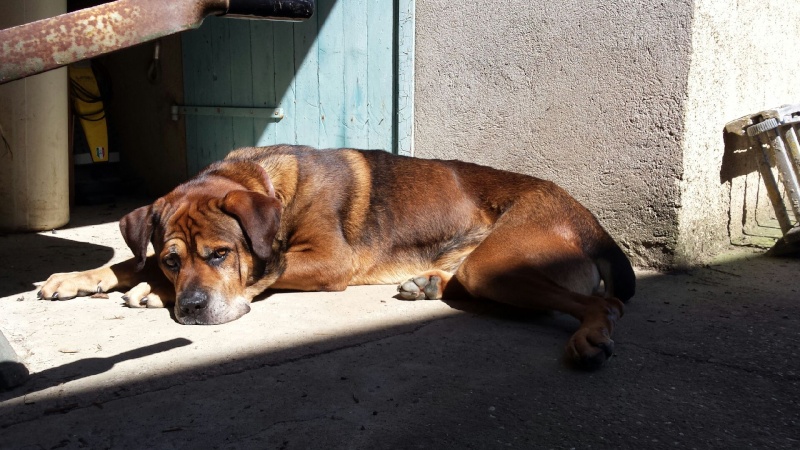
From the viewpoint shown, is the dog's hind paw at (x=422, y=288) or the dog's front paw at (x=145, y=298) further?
the dog's hind paw at (x=422, y=288)

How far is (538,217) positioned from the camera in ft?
12.7

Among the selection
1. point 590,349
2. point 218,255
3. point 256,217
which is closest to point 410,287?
point 256,217

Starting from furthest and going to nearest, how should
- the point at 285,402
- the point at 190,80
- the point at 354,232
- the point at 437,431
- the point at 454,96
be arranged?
the point at 190,80 < the point at 454,96 < the point at 354,232 < the point at 285,402 < the point at 437,431

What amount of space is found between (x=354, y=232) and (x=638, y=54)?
6.36 ft

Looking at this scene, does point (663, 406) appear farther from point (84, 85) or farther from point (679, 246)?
point (84, 85)

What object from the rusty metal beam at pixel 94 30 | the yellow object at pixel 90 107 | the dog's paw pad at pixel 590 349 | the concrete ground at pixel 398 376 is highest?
the rusty metal beam at pixel 94 30

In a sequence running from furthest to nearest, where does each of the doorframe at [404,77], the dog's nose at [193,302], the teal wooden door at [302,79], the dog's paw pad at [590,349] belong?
the teal wooden door at [302,79] < the doorframe at [404,77] < the dog's nose at [193,302] < the dog's paw pad at [590,349]

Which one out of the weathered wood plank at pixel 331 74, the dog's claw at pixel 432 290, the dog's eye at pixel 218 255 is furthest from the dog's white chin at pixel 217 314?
the weathered wood plank at pixel 331 74

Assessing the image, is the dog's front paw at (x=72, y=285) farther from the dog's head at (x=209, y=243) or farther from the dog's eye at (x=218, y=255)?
the dog's eye at (x=218, y=255)

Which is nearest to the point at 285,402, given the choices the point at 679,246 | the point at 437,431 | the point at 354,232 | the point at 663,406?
the point at 437,431

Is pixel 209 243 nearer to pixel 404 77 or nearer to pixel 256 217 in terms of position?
pixel 256 217

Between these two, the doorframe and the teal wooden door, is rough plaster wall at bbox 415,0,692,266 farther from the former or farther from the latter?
the teal wooden door

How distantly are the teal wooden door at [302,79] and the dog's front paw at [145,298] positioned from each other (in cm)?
223

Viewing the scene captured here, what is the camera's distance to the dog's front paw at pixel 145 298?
3801mm
